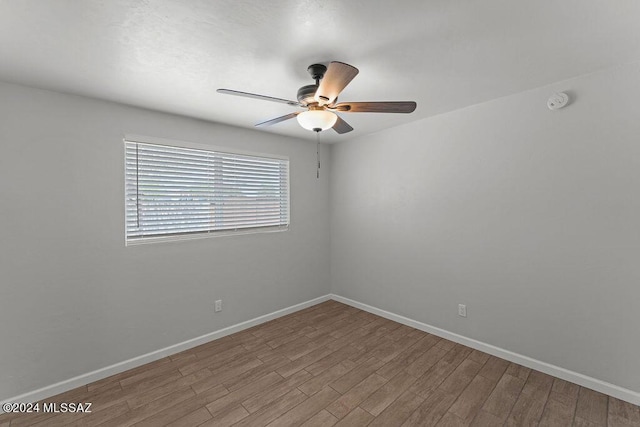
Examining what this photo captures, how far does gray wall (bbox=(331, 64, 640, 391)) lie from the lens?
1.97 meters

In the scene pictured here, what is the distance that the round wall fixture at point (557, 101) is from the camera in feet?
A: 6.94

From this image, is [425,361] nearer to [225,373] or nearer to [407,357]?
[407,357]

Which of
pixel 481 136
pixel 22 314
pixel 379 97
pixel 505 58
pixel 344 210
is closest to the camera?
pixel 505 58

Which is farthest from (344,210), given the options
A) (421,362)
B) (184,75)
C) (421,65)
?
(184,75)

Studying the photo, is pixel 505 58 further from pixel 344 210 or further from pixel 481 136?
pixel 344 210

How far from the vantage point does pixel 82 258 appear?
2.23m

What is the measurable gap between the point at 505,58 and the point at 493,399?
2359mm

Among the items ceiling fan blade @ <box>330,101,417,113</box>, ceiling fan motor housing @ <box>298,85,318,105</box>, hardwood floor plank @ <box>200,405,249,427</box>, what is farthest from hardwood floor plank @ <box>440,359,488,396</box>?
ceiling fan motor housing @ <box>298,85,318,105</box>

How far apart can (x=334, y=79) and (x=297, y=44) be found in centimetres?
33

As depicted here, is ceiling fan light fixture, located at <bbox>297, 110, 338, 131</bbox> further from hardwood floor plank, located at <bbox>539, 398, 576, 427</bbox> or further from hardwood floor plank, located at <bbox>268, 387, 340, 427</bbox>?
hardwood floor plank, located at <bbox>539, 398, 576, 427</bbox>

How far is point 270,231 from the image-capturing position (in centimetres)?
347

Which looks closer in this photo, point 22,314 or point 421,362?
point 22,314

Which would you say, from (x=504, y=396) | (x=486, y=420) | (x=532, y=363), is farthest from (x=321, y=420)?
(x=532, y=363)

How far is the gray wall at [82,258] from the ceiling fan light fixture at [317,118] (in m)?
1.54
